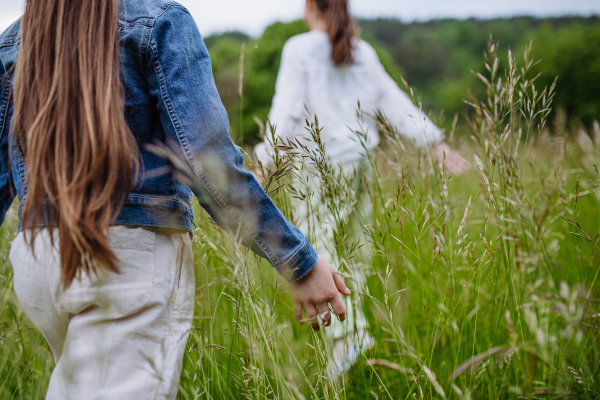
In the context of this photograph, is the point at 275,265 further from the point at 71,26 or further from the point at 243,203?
the point at 71,26

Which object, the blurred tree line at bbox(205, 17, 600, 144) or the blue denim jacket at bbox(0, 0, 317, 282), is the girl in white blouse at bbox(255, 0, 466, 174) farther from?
the blurred tree line at bbox(205, 17, 600, 144)

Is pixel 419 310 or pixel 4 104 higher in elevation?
pixel 4 104

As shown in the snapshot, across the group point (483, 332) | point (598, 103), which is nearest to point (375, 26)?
point (598, 103)

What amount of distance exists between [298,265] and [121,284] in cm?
35

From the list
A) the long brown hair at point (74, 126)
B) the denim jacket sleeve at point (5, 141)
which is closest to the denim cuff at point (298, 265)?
the long brown hair at point (74, 126)

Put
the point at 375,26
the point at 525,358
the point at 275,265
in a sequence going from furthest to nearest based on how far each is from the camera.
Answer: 1. the point at 375,26
2. the point at 525,358
3. the point at 275,265

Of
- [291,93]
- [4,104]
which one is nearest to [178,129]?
[4,104]

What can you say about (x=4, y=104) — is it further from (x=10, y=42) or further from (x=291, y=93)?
(x=291, y=93)

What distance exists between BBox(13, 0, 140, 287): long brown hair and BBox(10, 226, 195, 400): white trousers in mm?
57

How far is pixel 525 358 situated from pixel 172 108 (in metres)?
1.00

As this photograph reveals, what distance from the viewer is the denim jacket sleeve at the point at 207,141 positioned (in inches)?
29.5

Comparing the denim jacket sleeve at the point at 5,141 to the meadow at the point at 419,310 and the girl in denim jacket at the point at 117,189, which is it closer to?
the girl in denim jacket at the point at 117,189

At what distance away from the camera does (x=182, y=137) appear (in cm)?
75

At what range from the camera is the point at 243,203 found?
0.78 meters
